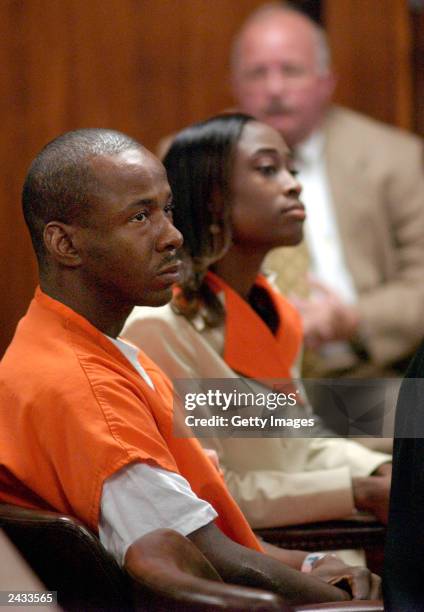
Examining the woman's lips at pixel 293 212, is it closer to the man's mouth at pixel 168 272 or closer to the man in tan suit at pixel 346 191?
the man's mouth at pixel 168 272

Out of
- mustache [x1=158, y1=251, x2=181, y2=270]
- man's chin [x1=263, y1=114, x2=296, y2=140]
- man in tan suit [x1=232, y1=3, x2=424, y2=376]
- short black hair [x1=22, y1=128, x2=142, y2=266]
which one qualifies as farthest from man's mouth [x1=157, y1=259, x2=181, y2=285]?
man's chin [x1=263, y1=114, x2=296, y2=140]

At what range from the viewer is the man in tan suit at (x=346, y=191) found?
8.29ft

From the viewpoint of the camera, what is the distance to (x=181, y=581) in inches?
40.0

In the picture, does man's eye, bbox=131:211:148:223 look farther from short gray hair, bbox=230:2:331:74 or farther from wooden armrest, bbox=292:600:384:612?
short gray hair, bbox=230:2:331:74

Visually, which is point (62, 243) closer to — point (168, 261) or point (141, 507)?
point (168, 261)

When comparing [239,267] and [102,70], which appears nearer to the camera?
[239,267]

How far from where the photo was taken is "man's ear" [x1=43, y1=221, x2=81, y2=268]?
1.29 m

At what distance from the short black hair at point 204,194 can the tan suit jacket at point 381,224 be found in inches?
33.4

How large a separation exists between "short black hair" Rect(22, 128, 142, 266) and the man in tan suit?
3.77 feet

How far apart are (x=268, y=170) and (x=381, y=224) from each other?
3.11ft

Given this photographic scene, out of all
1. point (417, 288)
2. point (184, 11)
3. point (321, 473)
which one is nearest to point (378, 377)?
point (417, 288)

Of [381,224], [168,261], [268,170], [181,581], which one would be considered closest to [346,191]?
[381,224]

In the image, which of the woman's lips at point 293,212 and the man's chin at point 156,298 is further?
the woman's lips at point 293,212

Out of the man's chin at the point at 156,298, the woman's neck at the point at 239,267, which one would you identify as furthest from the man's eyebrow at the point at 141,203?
the woman's neck at the point at 239,267
